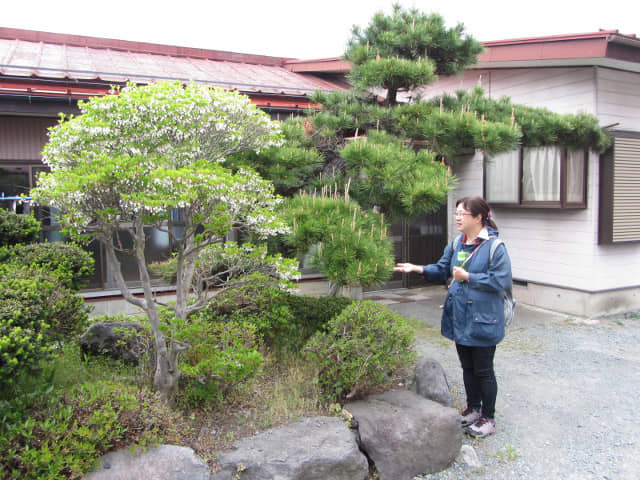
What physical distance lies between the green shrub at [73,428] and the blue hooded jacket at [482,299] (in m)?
2.06

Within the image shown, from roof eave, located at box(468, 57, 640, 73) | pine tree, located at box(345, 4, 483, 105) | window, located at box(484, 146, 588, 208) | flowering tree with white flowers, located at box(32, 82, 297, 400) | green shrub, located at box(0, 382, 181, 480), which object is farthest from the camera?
window, located at box(484, 146, 588, 208)

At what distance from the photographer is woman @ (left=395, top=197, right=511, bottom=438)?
3.27 meters

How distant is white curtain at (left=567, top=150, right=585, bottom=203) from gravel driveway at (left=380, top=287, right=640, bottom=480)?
1.85m

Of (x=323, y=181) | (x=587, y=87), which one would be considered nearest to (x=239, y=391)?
(x=323, y=181)

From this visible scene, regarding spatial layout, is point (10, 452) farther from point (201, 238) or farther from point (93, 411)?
point (201, 238)

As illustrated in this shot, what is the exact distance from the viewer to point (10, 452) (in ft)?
7.63

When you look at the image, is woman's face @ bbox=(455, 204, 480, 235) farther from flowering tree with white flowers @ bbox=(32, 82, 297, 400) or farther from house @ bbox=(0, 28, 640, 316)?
house @ bbox=(0, 28, 640, 316)

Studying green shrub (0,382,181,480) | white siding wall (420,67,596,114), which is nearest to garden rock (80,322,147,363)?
green shrub (0,382,181,480)

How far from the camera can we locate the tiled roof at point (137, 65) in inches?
265

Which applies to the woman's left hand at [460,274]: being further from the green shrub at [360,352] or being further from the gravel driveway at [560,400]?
the gravel driveway at [560,400]

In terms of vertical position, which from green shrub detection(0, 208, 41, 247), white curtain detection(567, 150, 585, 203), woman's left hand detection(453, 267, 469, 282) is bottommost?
woman's left hand detection(453, 267, 469, 282)

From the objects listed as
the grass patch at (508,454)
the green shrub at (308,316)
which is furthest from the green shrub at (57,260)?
the grass patch at (508,454)

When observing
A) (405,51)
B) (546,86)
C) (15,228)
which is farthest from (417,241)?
(15,228)

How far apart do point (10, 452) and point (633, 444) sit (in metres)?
4.04
